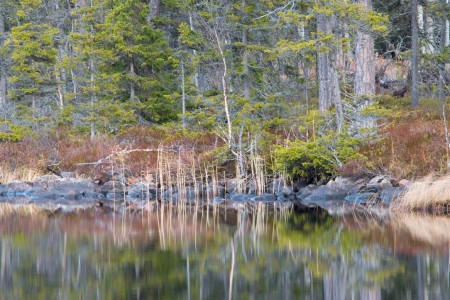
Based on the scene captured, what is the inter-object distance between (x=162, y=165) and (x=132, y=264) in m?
10.6

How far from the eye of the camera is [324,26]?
2161 centimetres

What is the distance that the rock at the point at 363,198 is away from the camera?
1960 centimetres

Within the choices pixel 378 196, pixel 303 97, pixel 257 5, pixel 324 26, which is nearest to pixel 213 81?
pixel 303 97

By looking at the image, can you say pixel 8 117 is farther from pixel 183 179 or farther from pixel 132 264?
pixel 132 264

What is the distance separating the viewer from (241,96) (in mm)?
23688

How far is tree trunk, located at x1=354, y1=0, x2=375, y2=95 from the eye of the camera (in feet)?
74.3

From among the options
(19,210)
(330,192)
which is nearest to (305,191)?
(330,192)

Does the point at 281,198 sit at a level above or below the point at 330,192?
below

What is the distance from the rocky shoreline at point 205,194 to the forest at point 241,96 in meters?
0.51

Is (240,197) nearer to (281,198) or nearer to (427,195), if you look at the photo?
(281,198)

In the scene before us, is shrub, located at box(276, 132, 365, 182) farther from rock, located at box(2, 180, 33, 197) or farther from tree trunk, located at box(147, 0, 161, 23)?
tree trunk, located at box(147, 0, 161, 23)

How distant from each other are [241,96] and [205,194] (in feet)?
11.1

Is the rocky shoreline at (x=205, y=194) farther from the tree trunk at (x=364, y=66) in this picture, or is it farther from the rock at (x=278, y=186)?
the tree trunk at (x=364, y=66)

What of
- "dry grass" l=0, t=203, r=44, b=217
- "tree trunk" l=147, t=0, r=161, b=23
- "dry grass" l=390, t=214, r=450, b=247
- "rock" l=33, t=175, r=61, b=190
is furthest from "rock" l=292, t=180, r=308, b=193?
"tree trunk" l=147, t=0, r=161, b=23
